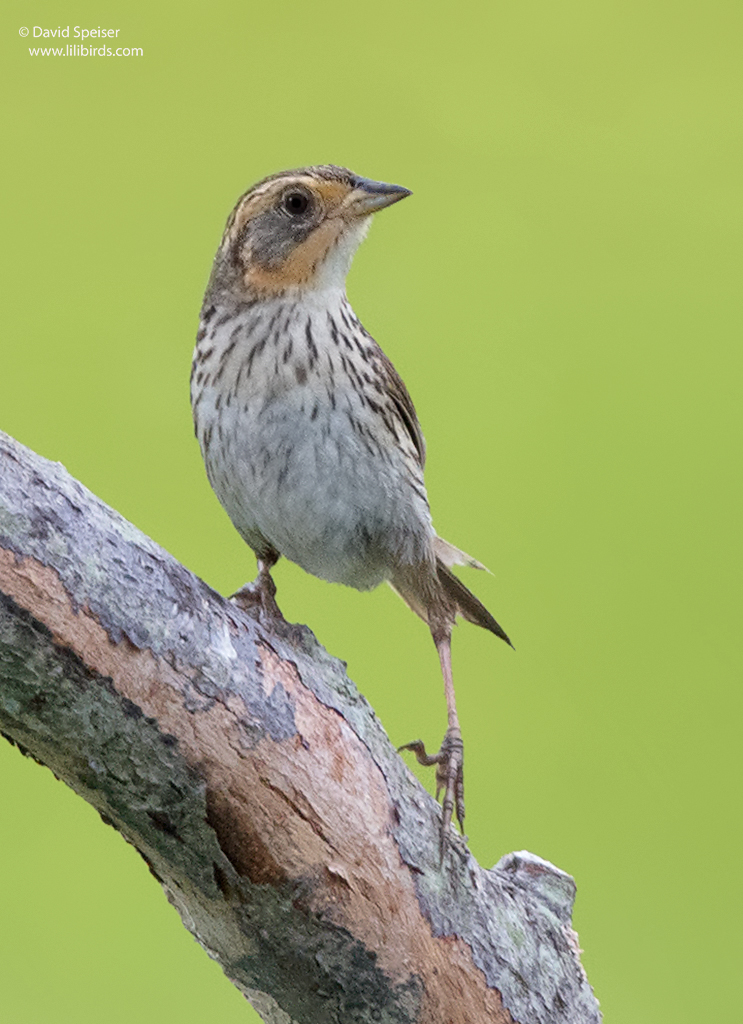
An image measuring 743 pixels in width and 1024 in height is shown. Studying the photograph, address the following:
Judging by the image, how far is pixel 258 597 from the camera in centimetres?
307

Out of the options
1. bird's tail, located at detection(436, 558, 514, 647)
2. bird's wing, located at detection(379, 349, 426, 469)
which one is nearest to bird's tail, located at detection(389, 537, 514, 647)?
bird's tail, located at detection(436, 558, 514, 647)

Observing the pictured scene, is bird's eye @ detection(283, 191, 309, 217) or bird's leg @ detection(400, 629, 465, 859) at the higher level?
bird's eye @ detection(283, 191, 309, 217)

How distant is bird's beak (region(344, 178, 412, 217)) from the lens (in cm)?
312

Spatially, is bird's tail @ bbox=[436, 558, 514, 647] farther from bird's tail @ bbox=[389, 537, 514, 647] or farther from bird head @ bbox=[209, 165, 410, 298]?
bird head @ bbox=[209, 165, 410, 298]

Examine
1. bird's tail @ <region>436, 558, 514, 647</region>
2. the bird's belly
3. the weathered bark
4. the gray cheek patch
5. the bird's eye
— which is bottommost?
the weathered bark

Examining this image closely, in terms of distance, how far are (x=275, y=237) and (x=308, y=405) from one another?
0.47m

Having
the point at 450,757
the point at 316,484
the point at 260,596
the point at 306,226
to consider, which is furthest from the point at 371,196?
the point at 450,757

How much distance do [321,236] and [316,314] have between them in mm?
199

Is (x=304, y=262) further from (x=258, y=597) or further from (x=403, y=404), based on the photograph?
(x=258, y=597)

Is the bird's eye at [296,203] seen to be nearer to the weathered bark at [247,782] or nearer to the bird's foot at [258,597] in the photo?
the bird's foot at [258,597]

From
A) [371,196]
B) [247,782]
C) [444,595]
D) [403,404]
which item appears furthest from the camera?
[444,595]

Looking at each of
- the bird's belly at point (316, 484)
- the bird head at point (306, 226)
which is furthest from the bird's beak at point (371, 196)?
the bird's belly at point (316, 484)

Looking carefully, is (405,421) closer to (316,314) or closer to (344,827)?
(316,314)

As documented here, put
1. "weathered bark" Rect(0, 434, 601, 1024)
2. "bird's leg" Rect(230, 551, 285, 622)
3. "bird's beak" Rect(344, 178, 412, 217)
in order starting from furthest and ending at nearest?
"bird's beak" Rect(344, 178, 412, 217) < "bird's leg" Rect(230, 551, 285, 622) < "weathered bark" Rect(0, 434, 601, 1024)
